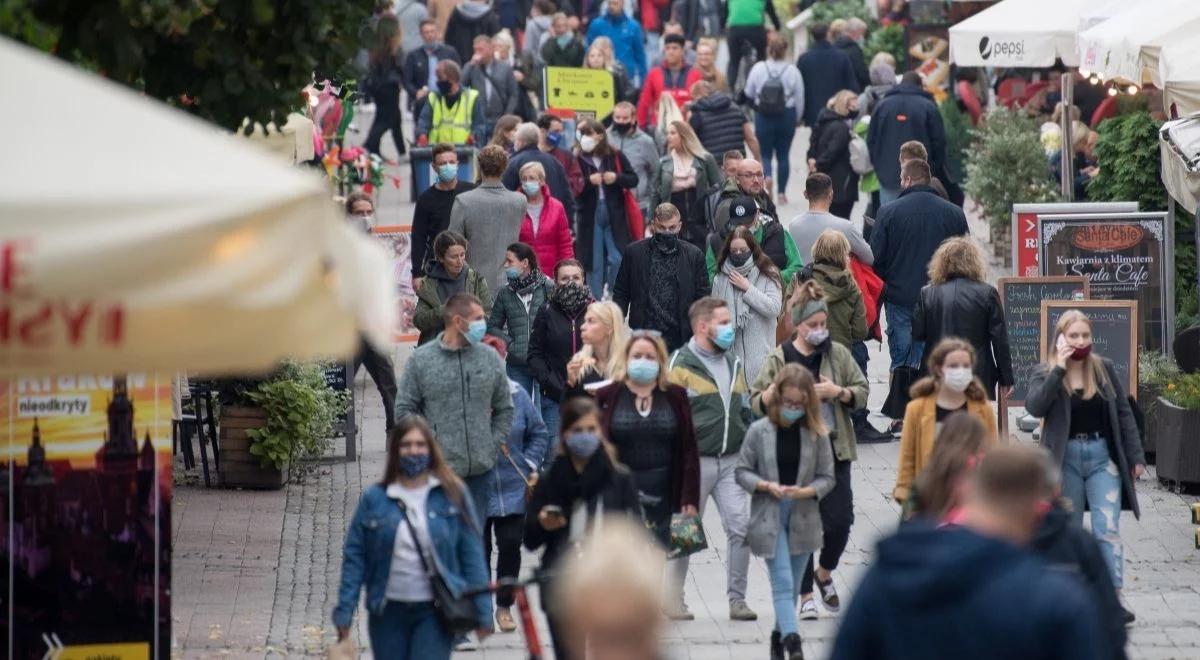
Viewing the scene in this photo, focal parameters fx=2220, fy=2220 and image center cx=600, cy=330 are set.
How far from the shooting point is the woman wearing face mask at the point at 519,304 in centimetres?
1383

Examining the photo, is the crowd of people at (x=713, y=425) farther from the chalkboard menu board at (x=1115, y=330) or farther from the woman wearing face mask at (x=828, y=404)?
the chalkboard menu board at (x=1115, y=330)

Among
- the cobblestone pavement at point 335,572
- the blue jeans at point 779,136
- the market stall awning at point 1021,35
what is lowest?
the cobblestone pavement at point 335,572

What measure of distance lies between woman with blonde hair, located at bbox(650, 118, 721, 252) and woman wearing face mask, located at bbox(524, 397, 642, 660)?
32.1 ft

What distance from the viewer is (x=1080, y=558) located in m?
7.04

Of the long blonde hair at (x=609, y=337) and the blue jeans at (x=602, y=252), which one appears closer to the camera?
the long blonde hair at (x=609, y=337)

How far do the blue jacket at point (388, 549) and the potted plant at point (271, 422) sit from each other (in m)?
6.20

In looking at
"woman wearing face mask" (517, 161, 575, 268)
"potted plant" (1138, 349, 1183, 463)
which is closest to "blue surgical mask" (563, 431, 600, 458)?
"potted plant" (1138, 349, 1183, 463)

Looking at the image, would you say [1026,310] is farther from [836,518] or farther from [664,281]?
[836,518]

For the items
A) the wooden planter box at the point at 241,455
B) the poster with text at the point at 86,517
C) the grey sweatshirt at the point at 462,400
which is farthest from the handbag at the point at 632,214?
the poster with text at the point at 86,517

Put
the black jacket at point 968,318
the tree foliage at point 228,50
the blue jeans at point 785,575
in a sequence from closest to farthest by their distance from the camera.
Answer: the tree foliage at point 228,50
the blue jeans at point 785,575
the black jacket at point 968,318

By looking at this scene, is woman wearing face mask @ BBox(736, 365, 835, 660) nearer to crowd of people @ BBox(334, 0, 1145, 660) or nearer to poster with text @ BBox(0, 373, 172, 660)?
crowd of people @ BBox(334, 0, 1145, 660)

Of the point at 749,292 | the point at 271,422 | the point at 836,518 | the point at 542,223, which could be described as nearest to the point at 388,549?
the point at 836,518

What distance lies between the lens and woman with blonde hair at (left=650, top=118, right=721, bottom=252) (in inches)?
747

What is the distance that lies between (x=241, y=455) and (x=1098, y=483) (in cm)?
617
